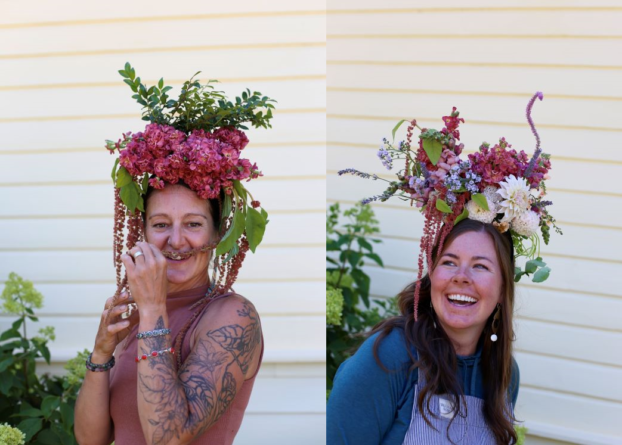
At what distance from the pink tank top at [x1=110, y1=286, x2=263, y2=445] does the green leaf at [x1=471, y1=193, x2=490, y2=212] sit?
3.45 feet

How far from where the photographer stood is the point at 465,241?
2.87 metres

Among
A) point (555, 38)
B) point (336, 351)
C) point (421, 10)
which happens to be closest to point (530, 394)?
point (336, 351)

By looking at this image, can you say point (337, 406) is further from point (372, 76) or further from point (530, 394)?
point (372, 76)

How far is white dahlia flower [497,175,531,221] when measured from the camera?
112 inches

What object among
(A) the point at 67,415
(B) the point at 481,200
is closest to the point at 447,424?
(B) the point at 481,200

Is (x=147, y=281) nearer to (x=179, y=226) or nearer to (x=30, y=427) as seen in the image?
(x=179, y=226)

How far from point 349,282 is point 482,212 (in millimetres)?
2052

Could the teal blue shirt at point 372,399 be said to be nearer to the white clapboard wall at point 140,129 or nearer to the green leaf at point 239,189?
the green leaf at point 239,189

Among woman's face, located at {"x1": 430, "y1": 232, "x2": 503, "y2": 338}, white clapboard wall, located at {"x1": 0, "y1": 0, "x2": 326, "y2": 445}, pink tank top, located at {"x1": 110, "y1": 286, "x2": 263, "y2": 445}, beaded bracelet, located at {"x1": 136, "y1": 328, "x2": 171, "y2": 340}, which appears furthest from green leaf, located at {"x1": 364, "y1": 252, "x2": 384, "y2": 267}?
beaded bracelet, located at {"x1": 136, "y1": 328, "x2": 171, "y2": 340}

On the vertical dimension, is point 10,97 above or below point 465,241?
above

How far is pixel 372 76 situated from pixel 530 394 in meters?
2.28

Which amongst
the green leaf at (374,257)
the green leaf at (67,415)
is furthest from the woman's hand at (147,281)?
the green leaf at (374,257)

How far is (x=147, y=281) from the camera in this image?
238 centimetres

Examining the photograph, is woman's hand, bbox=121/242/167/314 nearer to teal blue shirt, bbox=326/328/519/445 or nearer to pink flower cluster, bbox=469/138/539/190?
teal blue shirt, bbox=326/328/519/445
